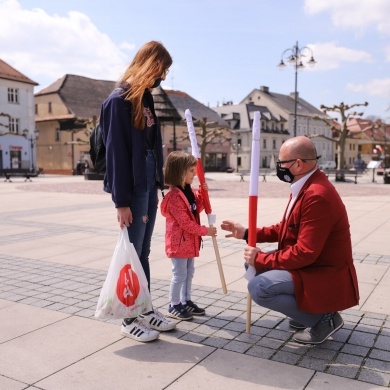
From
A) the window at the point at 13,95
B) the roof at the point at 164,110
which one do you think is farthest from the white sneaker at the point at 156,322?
the window at the point at 13,95

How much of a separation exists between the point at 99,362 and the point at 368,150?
93067 mm

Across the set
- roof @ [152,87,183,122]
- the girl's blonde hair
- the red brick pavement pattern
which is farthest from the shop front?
the girl's blonde hair

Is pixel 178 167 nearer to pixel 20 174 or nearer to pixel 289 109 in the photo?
pixel 20 174

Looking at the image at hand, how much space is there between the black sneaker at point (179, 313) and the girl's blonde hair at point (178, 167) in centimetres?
100

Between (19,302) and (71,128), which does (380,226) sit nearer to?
(19,302)

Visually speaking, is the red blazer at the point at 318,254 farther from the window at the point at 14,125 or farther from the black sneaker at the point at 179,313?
the window at the point at 14,125

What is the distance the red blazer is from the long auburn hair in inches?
48.7

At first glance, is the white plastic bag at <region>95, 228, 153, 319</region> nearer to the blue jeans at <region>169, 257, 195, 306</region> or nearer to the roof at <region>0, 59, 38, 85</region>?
the blue jeans at <region>169, 257, 195, 306</region>

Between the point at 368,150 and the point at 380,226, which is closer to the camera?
the point at 380,226

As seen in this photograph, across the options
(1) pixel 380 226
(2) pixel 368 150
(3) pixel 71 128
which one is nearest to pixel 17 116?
(3) pixel 71 128

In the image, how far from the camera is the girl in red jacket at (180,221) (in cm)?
366

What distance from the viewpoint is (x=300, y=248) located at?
115 inches

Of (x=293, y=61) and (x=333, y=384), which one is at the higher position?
(x=293, y=61)

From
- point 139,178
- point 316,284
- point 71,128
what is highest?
point 71,128
